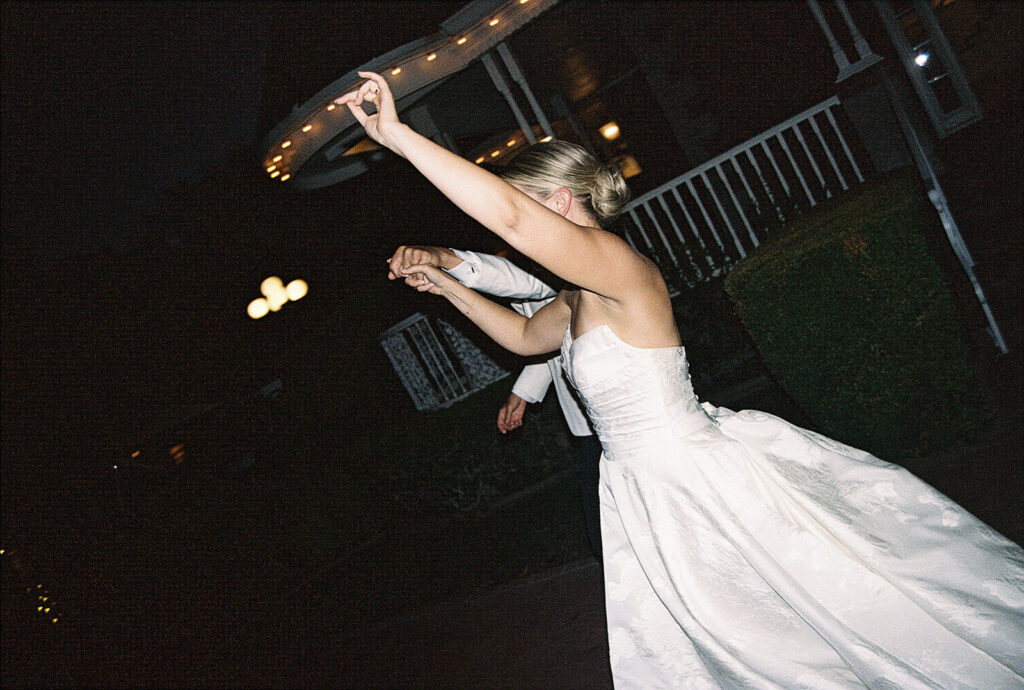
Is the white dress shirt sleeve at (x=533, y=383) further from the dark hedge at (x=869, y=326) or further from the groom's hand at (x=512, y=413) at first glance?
the dark hedge at (x=869, y=326)

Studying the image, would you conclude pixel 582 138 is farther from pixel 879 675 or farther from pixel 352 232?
pixel 879 675

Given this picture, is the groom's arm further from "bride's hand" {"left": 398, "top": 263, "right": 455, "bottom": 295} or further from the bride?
the bride

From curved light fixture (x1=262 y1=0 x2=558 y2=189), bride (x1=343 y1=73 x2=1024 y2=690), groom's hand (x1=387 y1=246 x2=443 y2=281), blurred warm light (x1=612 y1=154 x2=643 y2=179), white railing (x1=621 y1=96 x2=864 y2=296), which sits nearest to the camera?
bride (x1=343 y1=73 x2=1024 y2=690)

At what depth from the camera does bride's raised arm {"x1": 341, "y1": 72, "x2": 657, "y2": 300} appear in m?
1.56

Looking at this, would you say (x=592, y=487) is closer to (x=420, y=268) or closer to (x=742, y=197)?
(x=420, y=268)

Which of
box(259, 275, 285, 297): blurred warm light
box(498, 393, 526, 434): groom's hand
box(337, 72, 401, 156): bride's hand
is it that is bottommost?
box(498, 393, 526, 434): groom's hand

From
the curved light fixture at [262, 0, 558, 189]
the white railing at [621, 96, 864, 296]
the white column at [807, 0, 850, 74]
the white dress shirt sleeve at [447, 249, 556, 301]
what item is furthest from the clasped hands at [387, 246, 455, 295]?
the white column at [807, 0, 850, 74]

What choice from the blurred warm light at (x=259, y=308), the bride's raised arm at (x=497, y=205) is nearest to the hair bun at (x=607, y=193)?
the bride's raised arm at (x=497, y=205)

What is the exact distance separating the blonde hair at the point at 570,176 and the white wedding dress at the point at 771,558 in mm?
457

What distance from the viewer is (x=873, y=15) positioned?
7188mm

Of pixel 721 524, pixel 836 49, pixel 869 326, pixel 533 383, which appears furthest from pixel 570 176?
pixel 836 49

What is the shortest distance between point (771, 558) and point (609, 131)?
10030 mm

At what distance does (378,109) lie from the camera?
1633 millimetres

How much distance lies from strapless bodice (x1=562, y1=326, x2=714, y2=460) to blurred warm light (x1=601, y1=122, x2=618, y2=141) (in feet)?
31.0
